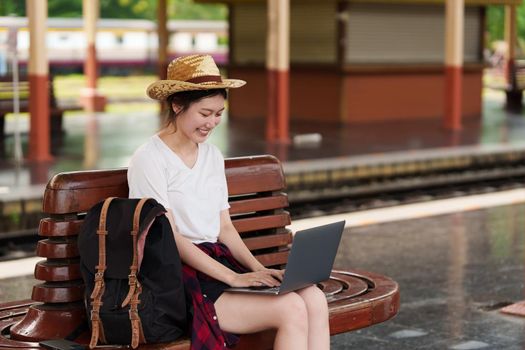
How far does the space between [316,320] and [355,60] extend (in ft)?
46.5

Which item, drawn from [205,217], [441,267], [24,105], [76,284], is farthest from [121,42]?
[76,284]

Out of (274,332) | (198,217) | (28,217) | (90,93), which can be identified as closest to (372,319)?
(274,332)

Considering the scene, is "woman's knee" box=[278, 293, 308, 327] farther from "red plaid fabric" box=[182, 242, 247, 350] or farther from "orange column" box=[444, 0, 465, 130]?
"orange column" box=[444, 0, 465, 130]

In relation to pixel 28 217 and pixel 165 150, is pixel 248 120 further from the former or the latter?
pixel 165 150

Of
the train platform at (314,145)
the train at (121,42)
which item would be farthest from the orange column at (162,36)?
the train at (121,42)

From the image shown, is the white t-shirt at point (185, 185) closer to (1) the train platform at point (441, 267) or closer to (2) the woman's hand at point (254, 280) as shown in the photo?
(2) the woman's hand at point (254, 280)

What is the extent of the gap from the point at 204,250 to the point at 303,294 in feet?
1.35

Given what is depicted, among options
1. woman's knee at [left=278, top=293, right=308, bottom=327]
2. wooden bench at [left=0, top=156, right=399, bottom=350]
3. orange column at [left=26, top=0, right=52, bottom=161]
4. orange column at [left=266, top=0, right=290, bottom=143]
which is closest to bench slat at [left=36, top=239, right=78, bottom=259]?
wooden bench at [left=0, top=156, right=399, bottom=350]

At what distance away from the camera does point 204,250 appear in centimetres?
398

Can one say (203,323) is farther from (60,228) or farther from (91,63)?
(91,63)

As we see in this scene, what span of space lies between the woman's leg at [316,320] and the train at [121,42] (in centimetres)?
3177

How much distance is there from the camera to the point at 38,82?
40.7ft

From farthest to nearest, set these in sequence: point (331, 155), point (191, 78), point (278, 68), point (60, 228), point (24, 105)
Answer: point (24, 105) → point (278, 68) → point (331, 155) → point (191, 78) → point (60, 228)

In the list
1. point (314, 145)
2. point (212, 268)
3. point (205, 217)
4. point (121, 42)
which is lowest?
point (314, 145)
